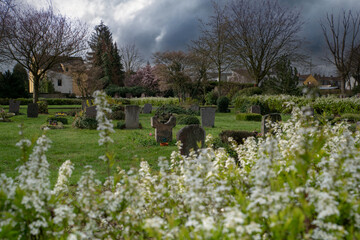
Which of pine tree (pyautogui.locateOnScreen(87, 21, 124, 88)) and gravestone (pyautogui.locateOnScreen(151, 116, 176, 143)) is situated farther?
pine tree (pyautogui.locateOnScreen(87, 21, 124, 88))

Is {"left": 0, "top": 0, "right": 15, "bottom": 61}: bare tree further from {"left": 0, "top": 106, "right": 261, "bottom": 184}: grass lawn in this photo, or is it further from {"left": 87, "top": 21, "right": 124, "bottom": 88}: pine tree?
{"left": 87, "top": 21, "right": 124, "bottom": 88}: pine tree

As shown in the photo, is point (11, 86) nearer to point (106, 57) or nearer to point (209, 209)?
point (106, 57)

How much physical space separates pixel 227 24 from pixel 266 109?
40.2 ft

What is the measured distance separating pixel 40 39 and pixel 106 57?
80.9 feet

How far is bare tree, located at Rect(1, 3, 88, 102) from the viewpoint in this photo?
76.5 ft

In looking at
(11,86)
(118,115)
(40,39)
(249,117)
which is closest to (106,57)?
(11,86)

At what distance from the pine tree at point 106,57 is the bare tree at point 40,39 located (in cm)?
2112

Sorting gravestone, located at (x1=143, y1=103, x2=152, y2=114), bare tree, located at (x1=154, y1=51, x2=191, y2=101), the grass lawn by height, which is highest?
bare tree, located at (x1=154, y1=51, x2=191, y2=101)

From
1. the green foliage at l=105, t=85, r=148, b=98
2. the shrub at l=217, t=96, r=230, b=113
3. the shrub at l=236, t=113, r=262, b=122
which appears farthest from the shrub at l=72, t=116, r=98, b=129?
the green foliage at l=105, t=85, r=148, b=98

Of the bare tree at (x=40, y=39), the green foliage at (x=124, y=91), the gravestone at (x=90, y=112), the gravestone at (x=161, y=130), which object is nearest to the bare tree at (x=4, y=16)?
the bare tree at (x=40, y=39)

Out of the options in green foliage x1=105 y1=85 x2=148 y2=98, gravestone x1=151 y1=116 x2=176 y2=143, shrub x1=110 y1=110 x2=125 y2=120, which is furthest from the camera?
green foliage x1=105 y1=85 x2=148 y2=98

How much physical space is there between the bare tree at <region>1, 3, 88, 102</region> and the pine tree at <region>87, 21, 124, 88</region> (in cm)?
2112

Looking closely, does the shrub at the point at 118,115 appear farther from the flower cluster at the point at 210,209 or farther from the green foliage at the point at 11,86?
the green foliage at the point at 11,86

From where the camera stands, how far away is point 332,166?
7.98ft
